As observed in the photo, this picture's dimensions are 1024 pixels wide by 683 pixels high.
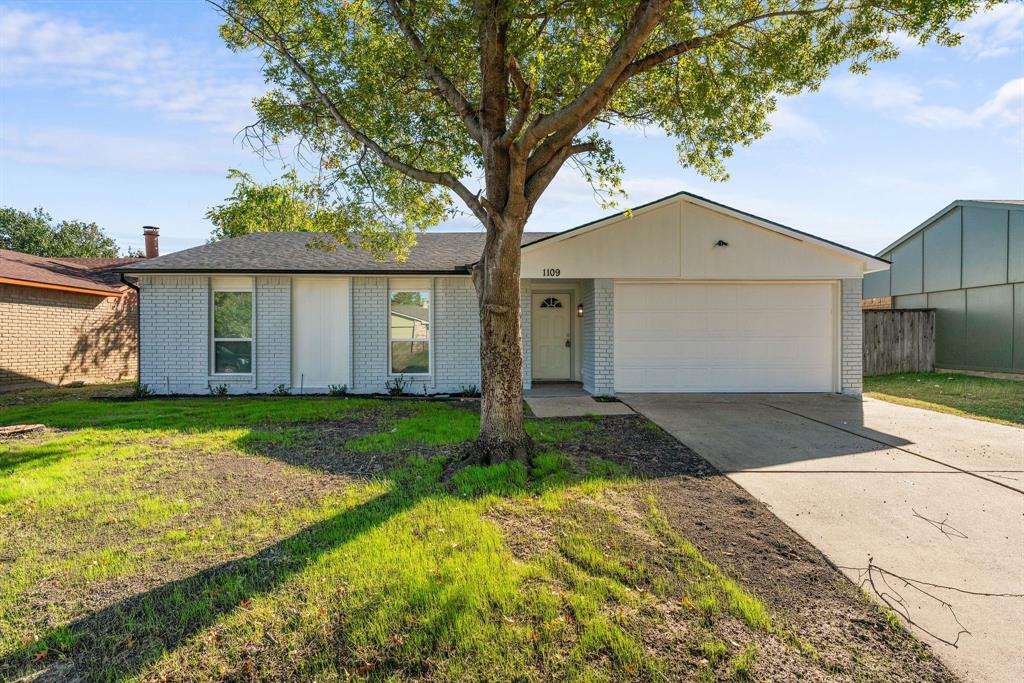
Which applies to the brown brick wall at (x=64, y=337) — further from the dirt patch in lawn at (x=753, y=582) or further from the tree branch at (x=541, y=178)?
the dirt patch in lawn at (x=753, y=582)

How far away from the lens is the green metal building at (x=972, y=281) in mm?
14711

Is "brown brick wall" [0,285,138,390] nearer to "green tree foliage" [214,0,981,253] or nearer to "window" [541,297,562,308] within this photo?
"green tree foliage" [214,0,981,253]

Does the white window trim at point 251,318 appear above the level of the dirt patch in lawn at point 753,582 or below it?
above

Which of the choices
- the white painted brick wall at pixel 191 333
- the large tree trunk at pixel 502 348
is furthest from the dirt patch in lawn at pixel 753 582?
the white painted brick wall at pixel 191 333

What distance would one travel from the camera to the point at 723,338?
11.7 meters

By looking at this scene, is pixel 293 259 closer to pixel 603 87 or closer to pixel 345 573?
pixel 603 87

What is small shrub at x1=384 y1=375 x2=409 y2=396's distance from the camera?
38.8ft

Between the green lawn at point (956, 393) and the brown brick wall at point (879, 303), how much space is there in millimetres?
4674

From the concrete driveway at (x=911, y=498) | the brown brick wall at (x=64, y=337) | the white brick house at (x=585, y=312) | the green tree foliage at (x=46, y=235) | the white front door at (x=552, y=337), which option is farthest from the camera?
the green tree foliage at (x=46, y=235)

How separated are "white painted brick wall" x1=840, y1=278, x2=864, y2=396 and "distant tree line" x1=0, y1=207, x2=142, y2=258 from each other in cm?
Result: 4280

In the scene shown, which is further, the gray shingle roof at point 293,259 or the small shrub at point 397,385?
the small shrub at point 397,385

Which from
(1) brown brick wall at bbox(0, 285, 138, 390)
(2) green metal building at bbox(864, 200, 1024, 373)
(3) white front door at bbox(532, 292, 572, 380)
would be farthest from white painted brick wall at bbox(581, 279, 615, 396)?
(1) brown brick wall at bbox(0, 285, 138, 390)

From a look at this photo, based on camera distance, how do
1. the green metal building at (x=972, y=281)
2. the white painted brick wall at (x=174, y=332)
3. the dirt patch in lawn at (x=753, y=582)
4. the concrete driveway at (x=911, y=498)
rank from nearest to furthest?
the dirt patch in lawn at (x=753, y=582) < the concrete driveway at (x=911, y=498) < the white painted brick wall at (x=174, y=332) < the green metal building at (x=972, y=281)

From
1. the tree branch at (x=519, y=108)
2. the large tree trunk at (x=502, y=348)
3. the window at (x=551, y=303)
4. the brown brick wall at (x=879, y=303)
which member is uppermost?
the tree branch at (x=519, y=108)
